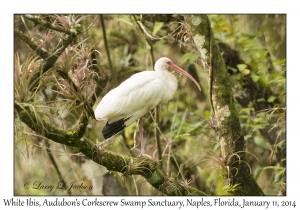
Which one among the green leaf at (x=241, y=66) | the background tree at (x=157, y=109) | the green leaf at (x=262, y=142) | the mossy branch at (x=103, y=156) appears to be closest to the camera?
the mossy branch at (x=103, y=156)

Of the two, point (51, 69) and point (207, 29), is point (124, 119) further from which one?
point (207, 29)

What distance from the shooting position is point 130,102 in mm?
5012

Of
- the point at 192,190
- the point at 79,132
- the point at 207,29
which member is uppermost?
the point at 207,29

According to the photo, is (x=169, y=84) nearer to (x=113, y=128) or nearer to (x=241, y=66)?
(x=113, y=128)

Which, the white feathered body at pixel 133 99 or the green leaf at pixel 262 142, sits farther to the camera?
the green leaf at pixel 262 142

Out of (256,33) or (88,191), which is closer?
(256,33)

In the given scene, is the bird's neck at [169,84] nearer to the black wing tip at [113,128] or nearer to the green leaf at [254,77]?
the black wing tip at [113,128]

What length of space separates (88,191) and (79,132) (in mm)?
4074

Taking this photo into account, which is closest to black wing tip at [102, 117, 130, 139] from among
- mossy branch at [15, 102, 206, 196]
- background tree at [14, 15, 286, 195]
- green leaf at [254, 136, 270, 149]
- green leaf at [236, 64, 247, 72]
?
background tree at [14, 15, 286, 195]

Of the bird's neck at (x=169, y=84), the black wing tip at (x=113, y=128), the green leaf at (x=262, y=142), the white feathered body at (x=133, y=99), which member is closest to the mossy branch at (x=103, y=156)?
the black wing tip at (x=113, y=128)

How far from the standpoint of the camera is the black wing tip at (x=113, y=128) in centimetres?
488

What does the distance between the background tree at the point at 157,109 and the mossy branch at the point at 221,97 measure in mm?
11

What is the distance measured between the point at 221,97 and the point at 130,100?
1.03 meters
